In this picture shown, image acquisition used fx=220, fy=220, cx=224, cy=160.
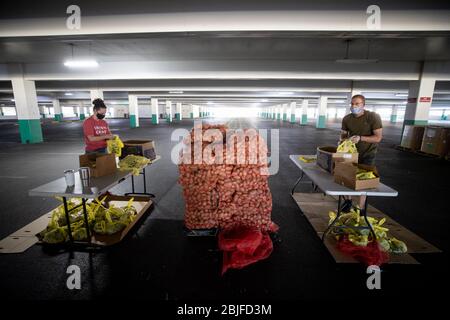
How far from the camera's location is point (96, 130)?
406 centimetres

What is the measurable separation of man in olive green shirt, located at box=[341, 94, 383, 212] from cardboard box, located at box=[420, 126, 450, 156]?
8.24 m

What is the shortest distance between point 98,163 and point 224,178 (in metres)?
1.87

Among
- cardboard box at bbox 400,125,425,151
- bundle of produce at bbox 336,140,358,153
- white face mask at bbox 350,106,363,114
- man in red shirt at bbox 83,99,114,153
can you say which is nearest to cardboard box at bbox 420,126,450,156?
cardboard box at bbox 400,125,425,151

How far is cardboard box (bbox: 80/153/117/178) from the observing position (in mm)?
3203

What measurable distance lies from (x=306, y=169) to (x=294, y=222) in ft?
3.26

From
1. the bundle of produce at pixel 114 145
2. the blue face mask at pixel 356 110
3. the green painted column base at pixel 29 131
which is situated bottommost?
the green painted column base at pixel 29 131

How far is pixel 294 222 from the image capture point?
396 cm

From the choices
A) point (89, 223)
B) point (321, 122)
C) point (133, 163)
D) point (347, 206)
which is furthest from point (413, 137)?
point (89, 223)

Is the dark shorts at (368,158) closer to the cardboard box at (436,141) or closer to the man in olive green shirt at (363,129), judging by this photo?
the man in olive green shirt at (363,129)

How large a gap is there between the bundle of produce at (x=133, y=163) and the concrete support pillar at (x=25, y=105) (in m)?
12.3

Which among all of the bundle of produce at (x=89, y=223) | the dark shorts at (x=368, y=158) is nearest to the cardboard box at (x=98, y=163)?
the bundle of produce at (x=89, y=223)

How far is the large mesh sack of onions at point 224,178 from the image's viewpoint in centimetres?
278

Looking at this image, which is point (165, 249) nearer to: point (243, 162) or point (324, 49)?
point (243, 162)

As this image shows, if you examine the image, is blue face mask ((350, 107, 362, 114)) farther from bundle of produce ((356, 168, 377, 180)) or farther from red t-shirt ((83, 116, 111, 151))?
red t-shirt ((83, 116, 111, 151))
